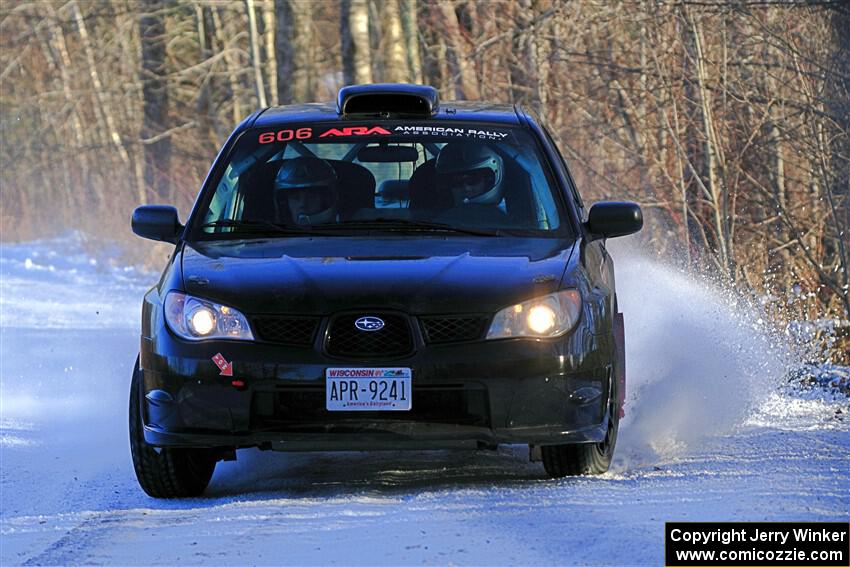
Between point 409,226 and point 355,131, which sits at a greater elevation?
point 355,131

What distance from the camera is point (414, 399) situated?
6254 millimetres

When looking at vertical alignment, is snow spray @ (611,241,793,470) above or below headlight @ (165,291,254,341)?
below

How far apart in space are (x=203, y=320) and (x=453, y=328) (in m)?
0.97

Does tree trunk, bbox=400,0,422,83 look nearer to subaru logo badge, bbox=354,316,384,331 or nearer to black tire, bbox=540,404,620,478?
black tire, bbox=540,404,620,478

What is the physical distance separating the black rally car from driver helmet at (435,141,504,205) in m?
0.10

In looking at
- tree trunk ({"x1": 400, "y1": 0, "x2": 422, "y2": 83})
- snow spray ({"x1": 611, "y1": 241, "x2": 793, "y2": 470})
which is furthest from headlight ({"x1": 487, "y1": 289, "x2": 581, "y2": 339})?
tree trunk ({"x1": 400, "y1": 0, "x2": 422, "y2": 83})

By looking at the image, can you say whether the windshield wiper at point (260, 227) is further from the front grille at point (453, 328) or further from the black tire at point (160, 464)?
the front grille at point (453, 328)

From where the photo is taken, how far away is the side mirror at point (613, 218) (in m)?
7.41

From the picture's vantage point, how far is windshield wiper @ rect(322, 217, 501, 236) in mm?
7219

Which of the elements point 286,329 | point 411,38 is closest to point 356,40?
point 411,38

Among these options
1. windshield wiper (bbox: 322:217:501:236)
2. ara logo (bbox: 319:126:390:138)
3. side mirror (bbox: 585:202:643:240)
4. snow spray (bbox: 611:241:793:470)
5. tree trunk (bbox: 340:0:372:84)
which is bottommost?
snow spray (bbox: 611:241:793:470)

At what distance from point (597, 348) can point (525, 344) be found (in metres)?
0.38

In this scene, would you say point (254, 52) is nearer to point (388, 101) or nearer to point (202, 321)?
point (388, 101)

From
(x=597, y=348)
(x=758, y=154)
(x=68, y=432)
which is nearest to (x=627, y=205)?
(x=597, y=348)
